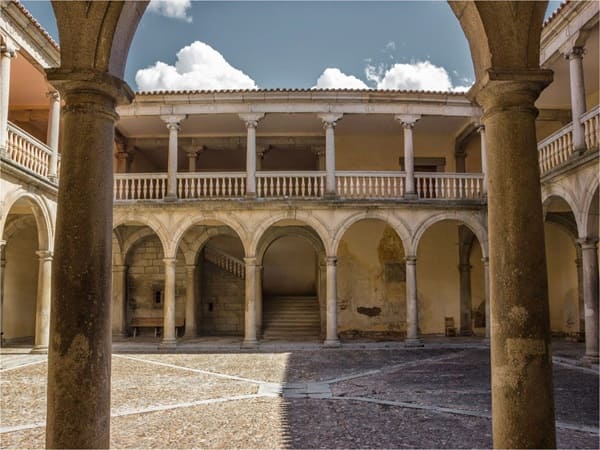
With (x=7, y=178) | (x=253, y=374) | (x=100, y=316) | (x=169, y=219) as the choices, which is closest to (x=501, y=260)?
(x=100, y=316)

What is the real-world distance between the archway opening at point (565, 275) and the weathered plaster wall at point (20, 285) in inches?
660

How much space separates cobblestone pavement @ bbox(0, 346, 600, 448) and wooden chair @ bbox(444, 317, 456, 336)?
630cm

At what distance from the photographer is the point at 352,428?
6.27 meters

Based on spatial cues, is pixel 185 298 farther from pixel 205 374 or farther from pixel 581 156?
pixel 581 156

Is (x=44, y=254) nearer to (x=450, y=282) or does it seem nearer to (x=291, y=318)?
(x=291, y=318)

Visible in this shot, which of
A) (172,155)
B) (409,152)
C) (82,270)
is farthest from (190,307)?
(82,270)

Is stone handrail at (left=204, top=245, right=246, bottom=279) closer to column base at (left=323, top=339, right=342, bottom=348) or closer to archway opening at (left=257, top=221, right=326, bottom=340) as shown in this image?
archway opening at (left=257, top=221, right=326, bottom=340)

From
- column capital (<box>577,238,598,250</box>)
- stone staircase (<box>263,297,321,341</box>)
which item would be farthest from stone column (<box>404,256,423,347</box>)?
column capital (<box>577,238,598,250</box>)

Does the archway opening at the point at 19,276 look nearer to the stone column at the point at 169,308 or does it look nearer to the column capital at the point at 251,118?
the stone column at the point at 169,308

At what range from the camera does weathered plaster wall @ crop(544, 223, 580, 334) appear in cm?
1755

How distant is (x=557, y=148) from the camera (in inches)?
515

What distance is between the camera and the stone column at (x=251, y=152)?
53.1 feet

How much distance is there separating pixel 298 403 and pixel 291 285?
49.0 ft

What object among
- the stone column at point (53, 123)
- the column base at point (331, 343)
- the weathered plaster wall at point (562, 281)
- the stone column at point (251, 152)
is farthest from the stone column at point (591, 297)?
the stone column at point (53, 123)
